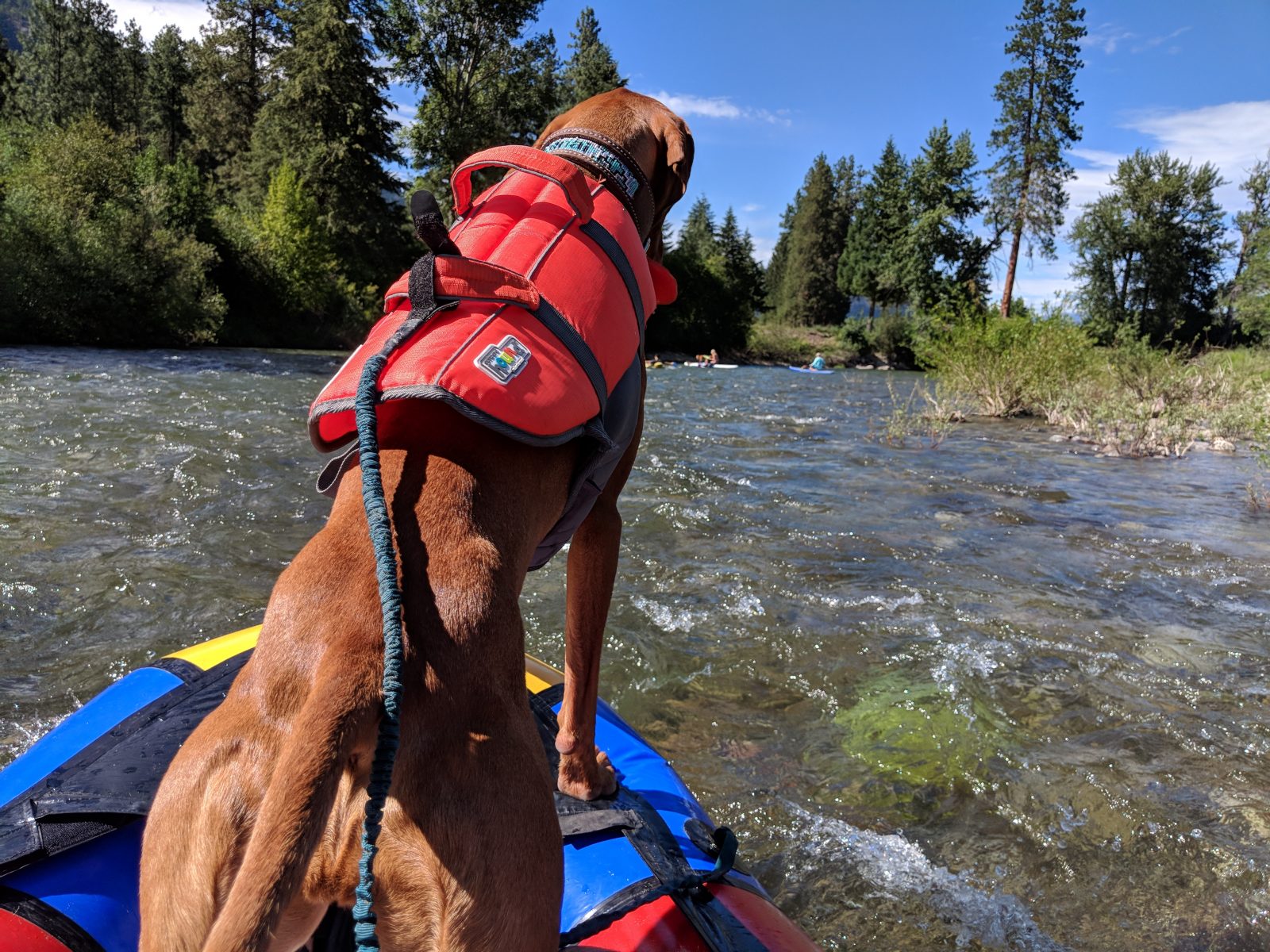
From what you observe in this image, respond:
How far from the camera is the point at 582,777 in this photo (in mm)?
2150

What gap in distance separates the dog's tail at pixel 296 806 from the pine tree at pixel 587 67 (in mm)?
47815

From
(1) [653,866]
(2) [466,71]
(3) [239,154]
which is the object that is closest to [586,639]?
(1) [653,866]

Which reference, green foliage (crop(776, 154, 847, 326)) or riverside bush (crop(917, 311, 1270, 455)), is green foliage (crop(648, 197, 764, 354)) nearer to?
green foliage (crop(776, 154, 847, 326))

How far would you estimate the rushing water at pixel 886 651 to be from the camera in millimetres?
2480

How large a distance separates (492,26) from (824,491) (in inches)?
1094

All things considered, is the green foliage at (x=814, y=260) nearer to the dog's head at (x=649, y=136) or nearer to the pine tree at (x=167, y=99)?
the pine tree at (x=167, y=99)

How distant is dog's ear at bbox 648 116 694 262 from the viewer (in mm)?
2596

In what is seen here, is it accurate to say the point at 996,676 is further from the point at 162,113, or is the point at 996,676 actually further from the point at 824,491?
the point at 162,113

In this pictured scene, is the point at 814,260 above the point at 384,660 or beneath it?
above

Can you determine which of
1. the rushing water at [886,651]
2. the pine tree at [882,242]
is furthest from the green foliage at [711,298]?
the rushing water at [886,651]

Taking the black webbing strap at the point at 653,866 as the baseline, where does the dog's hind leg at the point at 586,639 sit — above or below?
above

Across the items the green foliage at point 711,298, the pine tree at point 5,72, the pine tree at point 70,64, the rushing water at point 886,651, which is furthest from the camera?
the green foliage at point 711,298

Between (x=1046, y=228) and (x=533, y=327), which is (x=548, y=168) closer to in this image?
(x=533, y=327)

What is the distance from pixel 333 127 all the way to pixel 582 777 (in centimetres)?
3615
